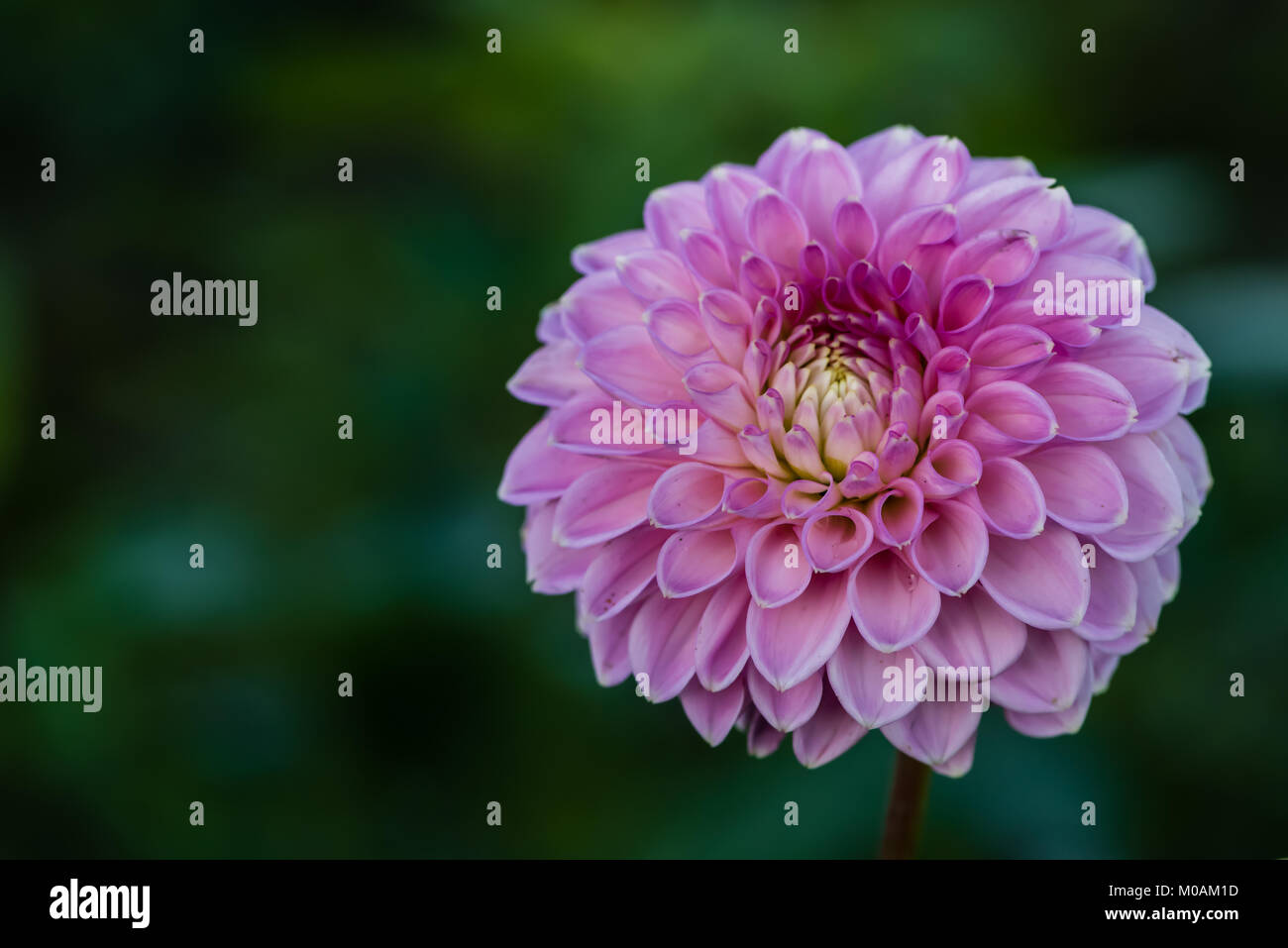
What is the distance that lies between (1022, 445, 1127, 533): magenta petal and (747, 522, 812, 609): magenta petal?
0.25m

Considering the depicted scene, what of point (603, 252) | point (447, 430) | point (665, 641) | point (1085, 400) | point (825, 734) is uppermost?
point (603, 252)

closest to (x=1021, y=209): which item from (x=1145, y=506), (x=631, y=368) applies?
(x=1145, y=506)

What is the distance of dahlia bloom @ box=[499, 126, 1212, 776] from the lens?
113 cm

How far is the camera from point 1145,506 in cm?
112

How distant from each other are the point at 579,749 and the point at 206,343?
40.5 inches

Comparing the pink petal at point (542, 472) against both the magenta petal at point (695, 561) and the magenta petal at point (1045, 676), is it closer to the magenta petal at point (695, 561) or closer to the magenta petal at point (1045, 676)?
the magenta petal at point (695, 561)

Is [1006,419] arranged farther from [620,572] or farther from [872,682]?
[620,572]

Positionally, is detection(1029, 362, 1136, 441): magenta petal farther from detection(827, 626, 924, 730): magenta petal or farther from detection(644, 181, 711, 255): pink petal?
detection(644, 181, 711, 255): pink petal

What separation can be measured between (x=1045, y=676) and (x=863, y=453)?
285mm

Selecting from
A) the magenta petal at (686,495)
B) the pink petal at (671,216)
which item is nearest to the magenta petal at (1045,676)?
the magenta petal at (686,495)

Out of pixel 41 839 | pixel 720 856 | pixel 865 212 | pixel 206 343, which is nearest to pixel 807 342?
pixel 865 212

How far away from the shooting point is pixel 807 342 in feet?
4.23

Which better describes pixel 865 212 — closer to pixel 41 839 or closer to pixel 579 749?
pixel 579 749

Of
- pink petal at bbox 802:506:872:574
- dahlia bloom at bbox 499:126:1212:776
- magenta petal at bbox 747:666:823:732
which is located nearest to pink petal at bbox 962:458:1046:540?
dahlia bloom at bbox 499:126:1212:776
